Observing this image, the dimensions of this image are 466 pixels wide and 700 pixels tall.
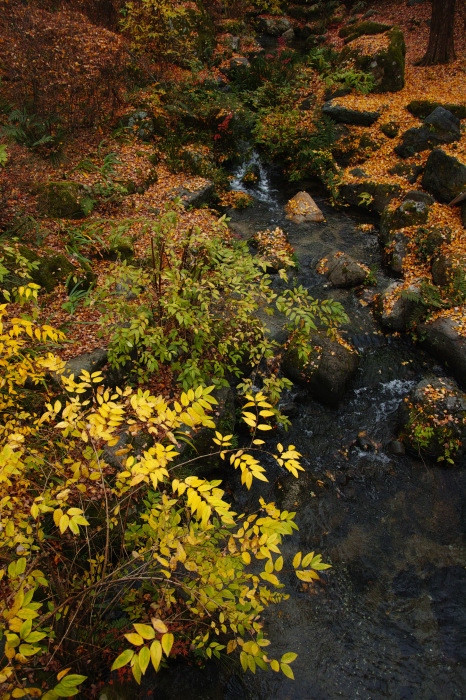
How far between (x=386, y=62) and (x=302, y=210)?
6287 mm

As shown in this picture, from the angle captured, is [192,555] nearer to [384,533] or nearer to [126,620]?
[126,620]

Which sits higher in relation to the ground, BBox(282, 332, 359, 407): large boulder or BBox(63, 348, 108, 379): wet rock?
BBox(63, 348, 108, 379): wet rock

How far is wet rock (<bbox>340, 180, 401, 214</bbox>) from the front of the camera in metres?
8.77

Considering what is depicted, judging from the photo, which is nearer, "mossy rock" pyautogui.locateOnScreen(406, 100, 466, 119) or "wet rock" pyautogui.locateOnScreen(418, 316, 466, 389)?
"wet rock" pyautogui.locateOnScreen(418, 316, 466, 389)

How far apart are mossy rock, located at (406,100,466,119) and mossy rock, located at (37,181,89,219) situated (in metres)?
9.72

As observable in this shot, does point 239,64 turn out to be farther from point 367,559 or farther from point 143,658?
point 143,658

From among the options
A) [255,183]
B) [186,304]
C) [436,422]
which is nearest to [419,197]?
[255,183]

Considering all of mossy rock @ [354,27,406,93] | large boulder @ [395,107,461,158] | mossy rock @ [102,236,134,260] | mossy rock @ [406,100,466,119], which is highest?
mossy rock @ [354,27,406,93]

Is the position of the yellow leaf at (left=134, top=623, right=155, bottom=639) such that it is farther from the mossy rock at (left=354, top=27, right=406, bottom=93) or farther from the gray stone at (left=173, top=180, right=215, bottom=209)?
the mossy rock at (left=354, top=27, right=406, bottom=93)

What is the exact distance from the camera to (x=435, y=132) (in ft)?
29.3

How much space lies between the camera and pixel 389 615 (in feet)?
12.4

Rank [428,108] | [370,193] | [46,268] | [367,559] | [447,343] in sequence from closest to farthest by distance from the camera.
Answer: [367,559] → [46,268] → [447,343] → [370,193] → [428,108]

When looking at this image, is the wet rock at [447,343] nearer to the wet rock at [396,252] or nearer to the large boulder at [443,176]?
the wet rock at [396,252]

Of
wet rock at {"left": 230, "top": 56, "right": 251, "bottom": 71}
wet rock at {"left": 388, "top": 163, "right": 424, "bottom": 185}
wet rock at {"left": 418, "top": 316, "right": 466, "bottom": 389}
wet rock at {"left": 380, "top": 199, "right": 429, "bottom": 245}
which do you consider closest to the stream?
wet rock at {"left": 418, "top": 316, "right": 466, "bottom": 389}
